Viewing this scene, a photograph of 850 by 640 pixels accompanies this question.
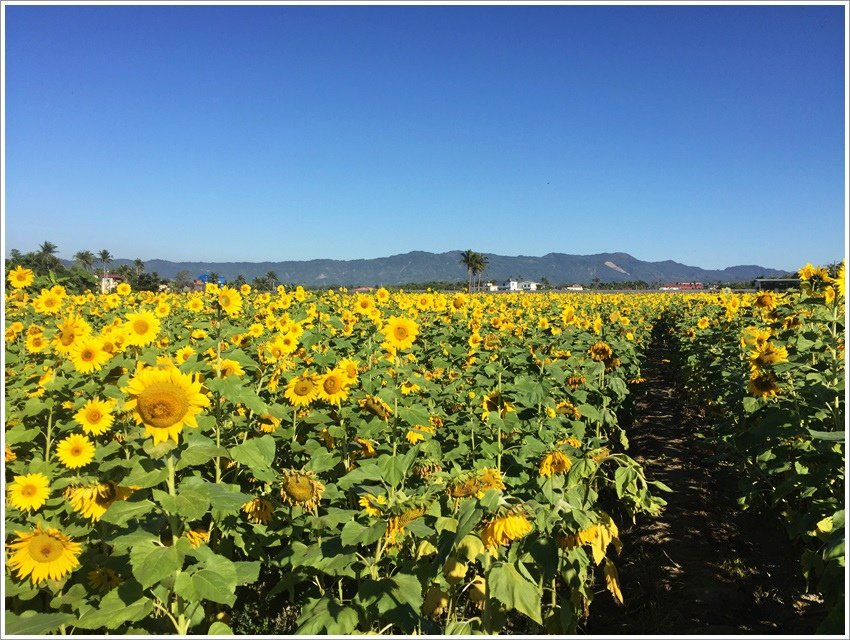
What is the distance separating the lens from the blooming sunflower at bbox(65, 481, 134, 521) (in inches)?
107

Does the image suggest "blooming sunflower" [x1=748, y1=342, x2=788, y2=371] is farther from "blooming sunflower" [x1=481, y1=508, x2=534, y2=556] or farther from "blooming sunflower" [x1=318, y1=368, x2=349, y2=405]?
"blooming sunflower" [x1=481, y1=508, x2=534, y2=556]

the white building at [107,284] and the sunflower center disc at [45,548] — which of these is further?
the white building at [107,284]

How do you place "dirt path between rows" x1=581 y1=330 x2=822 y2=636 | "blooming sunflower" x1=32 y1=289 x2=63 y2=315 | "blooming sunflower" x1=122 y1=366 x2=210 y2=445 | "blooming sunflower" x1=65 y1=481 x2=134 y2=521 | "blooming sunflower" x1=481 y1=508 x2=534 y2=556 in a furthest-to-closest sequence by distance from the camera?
"blooming sunflower" x1=32 y1=289 x2=63 y2=315 → "dirt path between rows" x1=581 y1=330 x2=822 y2=636 → "blooming sunflower" x1=65 y1=481 x2=134 y2=521 → "blooming sunflower" x1=122 y1=366 x2=210 y2=445 → "blooming sunflower" x1=481 y1=508 x2=534 y2=556

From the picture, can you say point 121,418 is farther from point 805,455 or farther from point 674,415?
point 674,415

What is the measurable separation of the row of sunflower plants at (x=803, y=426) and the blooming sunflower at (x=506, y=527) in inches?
46.5

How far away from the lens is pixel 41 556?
259 centimetres

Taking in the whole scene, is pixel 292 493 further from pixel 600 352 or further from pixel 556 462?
pixel 600 352

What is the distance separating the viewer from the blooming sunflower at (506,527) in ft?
6.24

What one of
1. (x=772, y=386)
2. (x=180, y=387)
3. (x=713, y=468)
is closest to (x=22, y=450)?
(x=180, y=387)

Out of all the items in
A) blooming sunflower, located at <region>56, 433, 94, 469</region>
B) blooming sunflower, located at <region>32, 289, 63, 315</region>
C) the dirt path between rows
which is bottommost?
the dirt path between rows

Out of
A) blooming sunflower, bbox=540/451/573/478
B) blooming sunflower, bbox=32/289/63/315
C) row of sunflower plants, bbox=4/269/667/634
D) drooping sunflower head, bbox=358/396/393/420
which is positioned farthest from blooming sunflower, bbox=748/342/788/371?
blooming sunflower, bbox=32/289/63/315

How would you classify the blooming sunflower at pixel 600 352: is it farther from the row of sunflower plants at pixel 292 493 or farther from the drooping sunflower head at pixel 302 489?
the drooping sunflower head at pixel 302 489

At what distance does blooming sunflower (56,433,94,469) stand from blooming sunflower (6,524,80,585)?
773mm

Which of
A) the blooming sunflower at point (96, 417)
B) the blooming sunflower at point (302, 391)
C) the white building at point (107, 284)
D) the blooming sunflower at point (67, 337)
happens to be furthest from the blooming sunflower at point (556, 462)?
the white building at point (107, 284)
